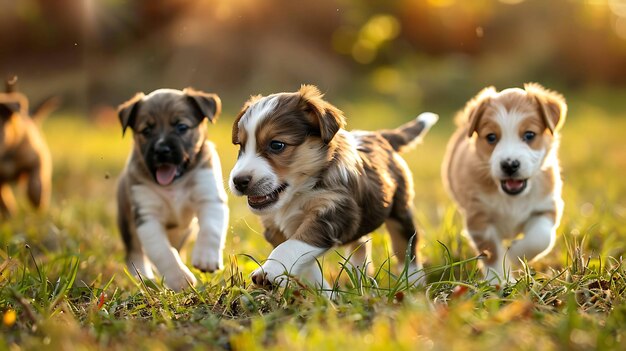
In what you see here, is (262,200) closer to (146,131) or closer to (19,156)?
(146,131)

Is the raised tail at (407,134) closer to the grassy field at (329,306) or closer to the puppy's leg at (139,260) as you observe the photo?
the grassy field at (329,306)

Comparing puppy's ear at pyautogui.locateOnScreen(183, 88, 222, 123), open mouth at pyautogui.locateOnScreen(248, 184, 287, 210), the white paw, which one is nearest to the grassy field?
the white paw

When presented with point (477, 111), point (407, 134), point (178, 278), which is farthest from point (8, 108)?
point (477, 111)

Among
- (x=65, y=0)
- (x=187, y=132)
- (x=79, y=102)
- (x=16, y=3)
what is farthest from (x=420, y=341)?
(x=79, y=102)

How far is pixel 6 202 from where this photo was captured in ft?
26.2

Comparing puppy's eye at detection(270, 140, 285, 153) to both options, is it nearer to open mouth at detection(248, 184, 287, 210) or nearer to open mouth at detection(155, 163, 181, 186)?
A: open mouth at detection(248, 184, 287, 210)

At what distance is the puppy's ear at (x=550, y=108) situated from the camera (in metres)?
4.89

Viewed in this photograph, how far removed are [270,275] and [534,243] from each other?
1930 mm

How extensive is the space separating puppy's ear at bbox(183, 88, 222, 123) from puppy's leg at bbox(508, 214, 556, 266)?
218cm

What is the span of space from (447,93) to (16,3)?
975cm

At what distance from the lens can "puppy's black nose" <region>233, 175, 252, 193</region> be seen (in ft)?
13.1

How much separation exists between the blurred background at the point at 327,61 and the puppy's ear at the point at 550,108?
421 cm

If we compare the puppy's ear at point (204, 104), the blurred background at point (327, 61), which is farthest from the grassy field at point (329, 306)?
the blurred background at point (327, 61)

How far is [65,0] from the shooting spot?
16734mm
